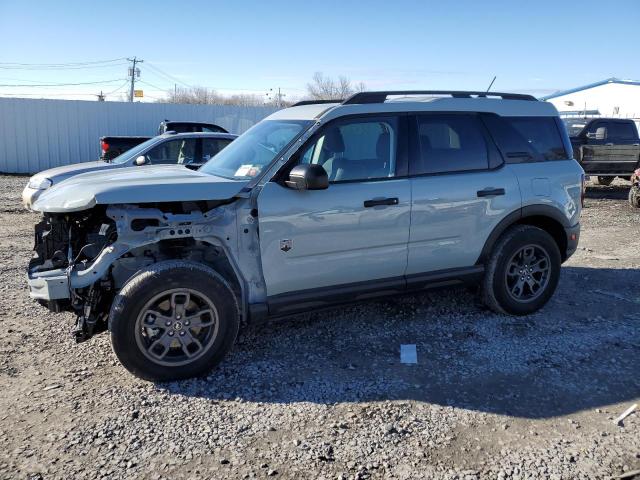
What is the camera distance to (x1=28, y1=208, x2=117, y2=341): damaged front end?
3.81 metres

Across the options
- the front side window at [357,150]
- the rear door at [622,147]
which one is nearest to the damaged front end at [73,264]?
the front side window at [357,150]

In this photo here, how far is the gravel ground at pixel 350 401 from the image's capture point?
3088mm

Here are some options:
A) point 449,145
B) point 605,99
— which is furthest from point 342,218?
point 605,99

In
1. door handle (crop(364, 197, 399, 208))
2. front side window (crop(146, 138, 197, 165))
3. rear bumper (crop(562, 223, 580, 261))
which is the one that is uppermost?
front side window (crop(146, 138, 197, 165))

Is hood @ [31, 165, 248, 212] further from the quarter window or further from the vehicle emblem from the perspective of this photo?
the quarter window

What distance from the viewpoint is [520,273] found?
17.3 ft

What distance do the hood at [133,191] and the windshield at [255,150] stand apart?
25 centimetres

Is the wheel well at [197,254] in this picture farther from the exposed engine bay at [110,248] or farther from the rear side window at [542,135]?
the rear side window at [542,135]

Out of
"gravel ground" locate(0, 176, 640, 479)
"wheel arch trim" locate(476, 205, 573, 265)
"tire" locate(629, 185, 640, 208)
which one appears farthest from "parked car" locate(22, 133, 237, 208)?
"tire" locate(629, 185, 640, 208)

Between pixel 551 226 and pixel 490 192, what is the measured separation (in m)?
1.01

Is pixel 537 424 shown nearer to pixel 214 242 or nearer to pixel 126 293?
pixel 214 242

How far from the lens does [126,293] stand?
3.75 meters

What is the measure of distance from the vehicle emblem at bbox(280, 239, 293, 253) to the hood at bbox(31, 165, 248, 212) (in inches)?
20.1

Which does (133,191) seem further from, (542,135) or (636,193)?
(636,193)
